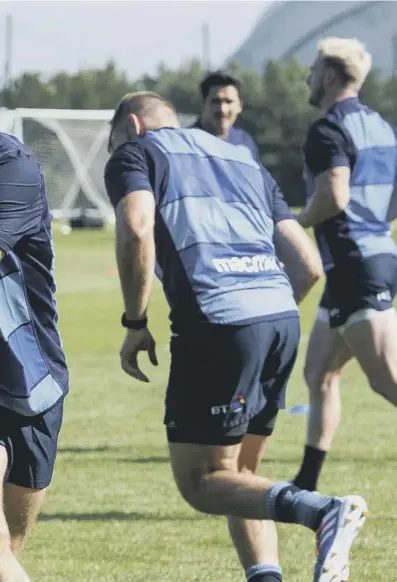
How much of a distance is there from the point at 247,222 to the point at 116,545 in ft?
6.99

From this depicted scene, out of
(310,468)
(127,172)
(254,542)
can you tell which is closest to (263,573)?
(254,542)

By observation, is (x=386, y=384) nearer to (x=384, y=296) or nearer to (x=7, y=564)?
(x=384, y=296)

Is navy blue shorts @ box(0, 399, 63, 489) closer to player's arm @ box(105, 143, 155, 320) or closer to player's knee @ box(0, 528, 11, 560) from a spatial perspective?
player's knee @ box(0, 528, 11, 560)

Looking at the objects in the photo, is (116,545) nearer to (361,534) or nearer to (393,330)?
(361,534)

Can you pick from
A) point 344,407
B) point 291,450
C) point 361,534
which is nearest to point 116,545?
point 361,534

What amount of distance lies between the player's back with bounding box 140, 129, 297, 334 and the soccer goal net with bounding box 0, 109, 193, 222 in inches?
1748

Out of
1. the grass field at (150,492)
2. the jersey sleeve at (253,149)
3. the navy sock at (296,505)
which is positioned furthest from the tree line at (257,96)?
the navy sock at (296,505)

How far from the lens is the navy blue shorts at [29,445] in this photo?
4.41 m

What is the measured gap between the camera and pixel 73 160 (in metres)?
50.0

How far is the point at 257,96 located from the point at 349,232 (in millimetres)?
79479

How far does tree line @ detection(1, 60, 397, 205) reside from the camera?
79.5 meters

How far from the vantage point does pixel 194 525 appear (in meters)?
6.99

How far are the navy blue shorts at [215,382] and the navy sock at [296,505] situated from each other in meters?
0.35

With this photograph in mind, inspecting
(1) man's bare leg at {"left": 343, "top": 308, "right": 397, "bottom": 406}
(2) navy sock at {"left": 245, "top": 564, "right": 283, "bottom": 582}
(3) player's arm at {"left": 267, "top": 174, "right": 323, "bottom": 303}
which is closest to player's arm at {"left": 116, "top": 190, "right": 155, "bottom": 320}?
(3) player's arm at {"left": 267, "top": 174, "right": 323, "bottom": 303}
